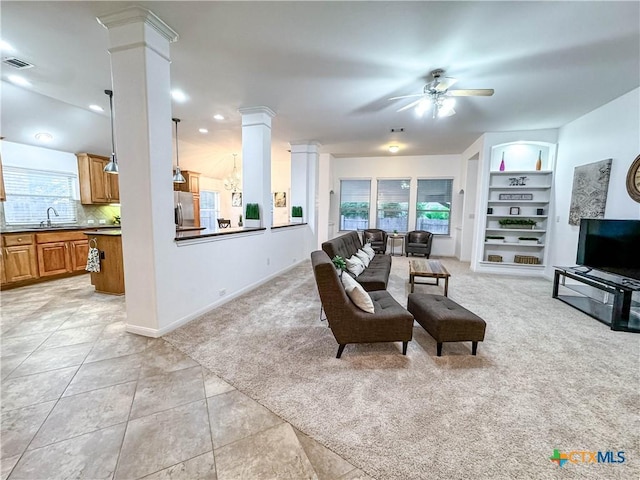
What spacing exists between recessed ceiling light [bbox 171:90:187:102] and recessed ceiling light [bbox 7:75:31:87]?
5.96 ft

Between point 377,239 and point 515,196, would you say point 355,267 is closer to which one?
point 377,239

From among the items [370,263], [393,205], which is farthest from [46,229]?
[393,205]

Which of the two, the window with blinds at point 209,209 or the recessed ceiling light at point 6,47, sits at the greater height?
the recessed ceiling light at point 6,47

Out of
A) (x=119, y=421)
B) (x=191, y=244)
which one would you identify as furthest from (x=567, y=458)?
(x=191, y=244)

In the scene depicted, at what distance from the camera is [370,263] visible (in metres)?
4.71

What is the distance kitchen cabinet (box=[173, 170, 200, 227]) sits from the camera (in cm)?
779

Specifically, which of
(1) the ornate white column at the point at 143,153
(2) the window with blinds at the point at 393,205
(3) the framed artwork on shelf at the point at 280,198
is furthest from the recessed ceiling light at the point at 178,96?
(2) the window with blinds at the point at 393,205

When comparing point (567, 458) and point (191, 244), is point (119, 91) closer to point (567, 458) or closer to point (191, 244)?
point (191, 244)

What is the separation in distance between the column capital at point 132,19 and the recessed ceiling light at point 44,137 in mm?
3712

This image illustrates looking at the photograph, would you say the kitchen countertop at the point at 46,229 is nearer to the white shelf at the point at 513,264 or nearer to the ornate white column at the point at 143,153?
the ornate white column at the point at 143,153

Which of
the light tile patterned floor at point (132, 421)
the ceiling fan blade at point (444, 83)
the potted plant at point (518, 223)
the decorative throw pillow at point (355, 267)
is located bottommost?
the light tile patterned floor at point (132, 421)

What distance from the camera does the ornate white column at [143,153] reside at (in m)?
2.43

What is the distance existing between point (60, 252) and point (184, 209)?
108 inches

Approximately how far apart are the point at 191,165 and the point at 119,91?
18.3 ft
